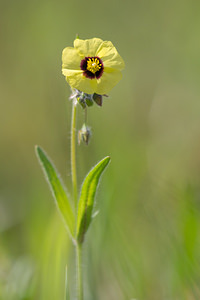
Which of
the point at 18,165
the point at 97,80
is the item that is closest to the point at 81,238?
the point at 97,80

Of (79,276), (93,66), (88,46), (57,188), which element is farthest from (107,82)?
(79,276)

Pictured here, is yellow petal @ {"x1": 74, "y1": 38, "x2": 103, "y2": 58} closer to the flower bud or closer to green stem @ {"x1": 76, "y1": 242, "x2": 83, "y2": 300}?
the flower bud

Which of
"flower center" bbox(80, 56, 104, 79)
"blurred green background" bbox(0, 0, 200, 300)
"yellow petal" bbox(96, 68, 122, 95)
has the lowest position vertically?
"blurred green background" bbox(0, 0, 200, 300)

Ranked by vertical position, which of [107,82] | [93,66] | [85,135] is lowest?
[85,135]

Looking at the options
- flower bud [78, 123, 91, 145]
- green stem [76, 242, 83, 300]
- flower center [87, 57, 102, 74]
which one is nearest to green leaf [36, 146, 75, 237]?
green stem [76, 242, 83, 300]

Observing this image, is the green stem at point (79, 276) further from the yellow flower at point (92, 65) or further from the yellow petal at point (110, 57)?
the yellow petal at point (110, 57)

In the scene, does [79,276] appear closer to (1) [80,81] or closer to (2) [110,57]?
(1) [80,81]

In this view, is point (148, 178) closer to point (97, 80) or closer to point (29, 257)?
point (29, 257)
